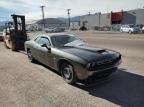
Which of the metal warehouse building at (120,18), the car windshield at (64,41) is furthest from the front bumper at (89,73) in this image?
the metal warehouse building at (120,18)

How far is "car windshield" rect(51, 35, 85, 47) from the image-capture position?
24.0 ft

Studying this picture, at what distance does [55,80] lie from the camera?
6.75m

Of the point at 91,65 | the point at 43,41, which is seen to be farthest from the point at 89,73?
the point at 43,41

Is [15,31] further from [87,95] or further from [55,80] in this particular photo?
[87,95]

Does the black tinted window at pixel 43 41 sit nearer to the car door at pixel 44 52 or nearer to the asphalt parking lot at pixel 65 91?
the car door at pixel 44 52

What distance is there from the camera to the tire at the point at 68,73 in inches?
237

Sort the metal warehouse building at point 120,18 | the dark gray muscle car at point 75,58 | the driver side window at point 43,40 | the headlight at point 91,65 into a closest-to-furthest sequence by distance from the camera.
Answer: the headlight at point 91,65, the dark gray muscle car at point 75,58, the driver side window at point 43,40, the metal warehouse building at point 120,18

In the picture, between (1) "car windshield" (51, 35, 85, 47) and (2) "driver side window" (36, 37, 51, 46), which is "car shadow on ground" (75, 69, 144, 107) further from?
(2) "driver side window" (36, 37, 51, 46)

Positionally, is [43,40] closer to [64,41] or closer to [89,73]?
[64,41]

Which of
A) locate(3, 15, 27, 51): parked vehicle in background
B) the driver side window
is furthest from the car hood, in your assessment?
locate(3, 15, 27, 51): parked vehicle in background

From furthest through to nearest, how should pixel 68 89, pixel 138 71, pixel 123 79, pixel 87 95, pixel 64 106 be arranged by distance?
pixel 138 71 < pixel 123 79 < pixel 68 89 < pixel 87 95 < pixel 64 106

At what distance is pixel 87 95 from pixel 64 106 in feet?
2.85

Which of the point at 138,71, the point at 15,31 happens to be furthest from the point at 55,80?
the point at 15,31

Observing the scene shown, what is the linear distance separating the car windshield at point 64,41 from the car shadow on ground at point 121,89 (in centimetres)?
171
